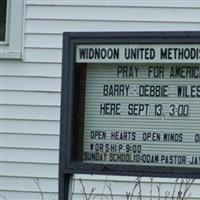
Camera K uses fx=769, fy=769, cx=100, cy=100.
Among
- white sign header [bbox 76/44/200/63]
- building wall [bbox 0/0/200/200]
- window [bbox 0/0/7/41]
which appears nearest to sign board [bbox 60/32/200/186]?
white sign header [bbox 76/44/200/63]

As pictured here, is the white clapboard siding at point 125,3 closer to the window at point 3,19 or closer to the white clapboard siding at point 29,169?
the window at point 3,19

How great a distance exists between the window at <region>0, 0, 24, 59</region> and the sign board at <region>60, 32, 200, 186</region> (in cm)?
298

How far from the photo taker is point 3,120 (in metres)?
7.46

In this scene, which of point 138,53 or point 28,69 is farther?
point 28,69

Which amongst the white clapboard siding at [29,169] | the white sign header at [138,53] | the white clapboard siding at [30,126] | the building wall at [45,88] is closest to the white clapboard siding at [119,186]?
the building wall at [45,88]

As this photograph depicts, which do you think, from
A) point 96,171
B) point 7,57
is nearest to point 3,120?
point 7,57

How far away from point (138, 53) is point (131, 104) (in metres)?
0.30

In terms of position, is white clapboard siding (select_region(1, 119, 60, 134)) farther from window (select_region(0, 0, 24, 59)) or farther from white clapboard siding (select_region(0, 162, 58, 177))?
window (select_region(0, 0, 24, 59))

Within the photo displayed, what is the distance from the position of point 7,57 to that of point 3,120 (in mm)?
614

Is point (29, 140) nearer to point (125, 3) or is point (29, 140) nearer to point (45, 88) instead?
point (45, 88)

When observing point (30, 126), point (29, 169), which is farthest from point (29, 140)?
point (29, 169)

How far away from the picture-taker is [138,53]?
4391 millimetres

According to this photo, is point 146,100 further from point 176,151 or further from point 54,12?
point 54,12

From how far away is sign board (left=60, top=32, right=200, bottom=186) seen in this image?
14.3 feet
